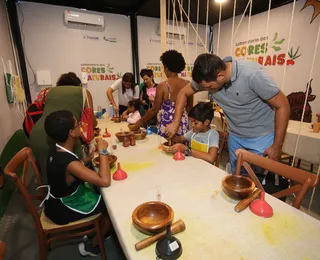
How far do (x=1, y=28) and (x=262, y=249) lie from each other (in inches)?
152

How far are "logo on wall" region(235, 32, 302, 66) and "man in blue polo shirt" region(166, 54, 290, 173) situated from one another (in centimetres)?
282

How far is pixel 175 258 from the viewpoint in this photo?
0.65 m

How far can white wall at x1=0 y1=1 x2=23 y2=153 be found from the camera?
2.35 metres

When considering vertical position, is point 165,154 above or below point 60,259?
above

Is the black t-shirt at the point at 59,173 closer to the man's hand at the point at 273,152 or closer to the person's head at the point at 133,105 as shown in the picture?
the man's hand at the point at 273,152

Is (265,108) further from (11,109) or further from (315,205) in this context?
(11,109)

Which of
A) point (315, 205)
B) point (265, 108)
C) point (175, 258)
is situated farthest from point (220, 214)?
point (315, 205)

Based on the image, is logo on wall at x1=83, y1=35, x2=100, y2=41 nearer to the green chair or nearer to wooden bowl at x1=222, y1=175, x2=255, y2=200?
the green chair

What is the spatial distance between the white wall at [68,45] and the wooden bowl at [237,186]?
3.83 meters

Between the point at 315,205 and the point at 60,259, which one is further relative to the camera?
the point at 315,205

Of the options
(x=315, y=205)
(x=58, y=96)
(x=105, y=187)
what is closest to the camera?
(x=105, y=187)

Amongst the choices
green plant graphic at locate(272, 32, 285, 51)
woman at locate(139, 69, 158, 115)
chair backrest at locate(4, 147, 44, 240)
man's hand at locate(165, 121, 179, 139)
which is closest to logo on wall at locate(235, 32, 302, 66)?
green plant graphic at locate(272, 32, 285, 51)

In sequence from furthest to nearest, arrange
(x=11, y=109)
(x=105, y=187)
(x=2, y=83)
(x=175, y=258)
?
(x=11, y=109) → (x=2, y=83) → (x=105, y=187) → (x=175, y=258)

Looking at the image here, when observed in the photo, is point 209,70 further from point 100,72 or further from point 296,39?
point 100,72
